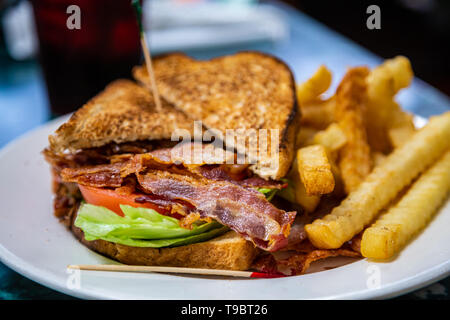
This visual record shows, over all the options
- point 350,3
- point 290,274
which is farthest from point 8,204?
point 350,3

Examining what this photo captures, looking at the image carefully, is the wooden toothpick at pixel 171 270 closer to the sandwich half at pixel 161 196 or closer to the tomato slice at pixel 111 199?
the sandwich half at pixel 161 196

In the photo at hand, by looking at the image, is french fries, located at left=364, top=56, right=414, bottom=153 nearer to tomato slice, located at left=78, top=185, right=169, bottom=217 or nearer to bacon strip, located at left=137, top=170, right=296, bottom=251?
bacon strip, located at left=137, top=170, right=296, bottom=251

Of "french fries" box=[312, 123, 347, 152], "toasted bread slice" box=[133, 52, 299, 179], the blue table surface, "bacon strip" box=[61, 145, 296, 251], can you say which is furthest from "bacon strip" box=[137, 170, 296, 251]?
the blue table surface

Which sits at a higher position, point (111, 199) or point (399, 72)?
point (399, 72)

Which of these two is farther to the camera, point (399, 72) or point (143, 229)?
point (399, 72)

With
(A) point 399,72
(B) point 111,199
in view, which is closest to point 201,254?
(B) point 111,199

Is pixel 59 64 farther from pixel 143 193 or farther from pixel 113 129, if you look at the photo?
pixel 143 193

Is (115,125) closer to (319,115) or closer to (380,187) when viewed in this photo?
(319,115)

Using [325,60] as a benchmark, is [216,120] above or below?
above
